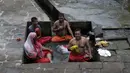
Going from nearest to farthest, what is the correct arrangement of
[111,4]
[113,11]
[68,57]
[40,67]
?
[40,67]
[68,57]
[113,11]
[111,4]

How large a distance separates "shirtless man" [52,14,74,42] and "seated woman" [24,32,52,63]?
1118 mm

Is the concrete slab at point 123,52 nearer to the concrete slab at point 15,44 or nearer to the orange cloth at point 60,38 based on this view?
the orange cloth at point 60,38

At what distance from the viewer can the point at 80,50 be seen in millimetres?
8078

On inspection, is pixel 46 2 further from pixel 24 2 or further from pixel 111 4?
pixel 111 4

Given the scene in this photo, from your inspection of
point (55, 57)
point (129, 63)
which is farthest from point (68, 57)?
point (129, 63)

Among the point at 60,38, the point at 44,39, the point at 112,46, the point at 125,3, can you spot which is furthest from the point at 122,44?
the point at 125,3

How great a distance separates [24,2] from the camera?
1177 cm

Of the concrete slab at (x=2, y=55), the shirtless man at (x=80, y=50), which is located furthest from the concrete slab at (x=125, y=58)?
the concrete slab at (x=2, y=55)

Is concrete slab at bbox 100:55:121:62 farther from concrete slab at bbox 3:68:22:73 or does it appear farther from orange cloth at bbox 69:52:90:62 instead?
concrete slab at bbox 3:68:22:73

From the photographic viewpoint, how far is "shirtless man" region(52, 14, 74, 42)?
8.96 meters

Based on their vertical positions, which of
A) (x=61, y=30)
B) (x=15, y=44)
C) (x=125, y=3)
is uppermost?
(x=125, y=3)

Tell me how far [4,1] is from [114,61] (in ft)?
20.3

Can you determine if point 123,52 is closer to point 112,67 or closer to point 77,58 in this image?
point 112,67

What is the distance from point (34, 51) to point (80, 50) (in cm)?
133
